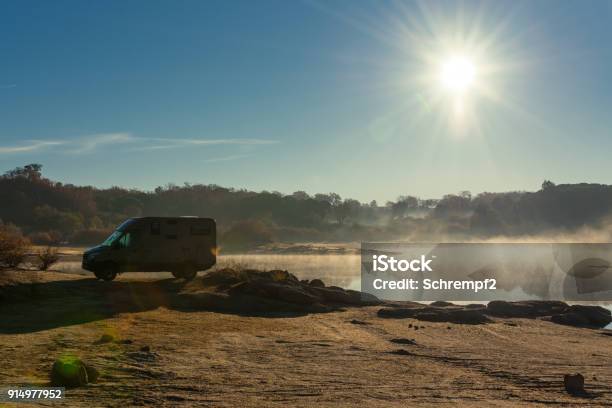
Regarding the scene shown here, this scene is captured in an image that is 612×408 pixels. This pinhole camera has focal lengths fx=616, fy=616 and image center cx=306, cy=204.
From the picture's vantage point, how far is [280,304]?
22.7 meters

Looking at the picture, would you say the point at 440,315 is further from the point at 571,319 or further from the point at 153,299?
the point at 153,299

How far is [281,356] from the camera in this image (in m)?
13.4

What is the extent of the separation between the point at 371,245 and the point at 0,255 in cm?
7914

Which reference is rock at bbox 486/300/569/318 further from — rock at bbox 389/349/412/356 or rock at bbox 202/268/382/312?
rock at bbox 389/349/412/356

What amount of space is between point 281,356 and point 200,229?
12.6 meters

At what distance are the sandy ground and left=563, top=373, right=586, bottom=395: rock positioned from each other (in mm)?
200

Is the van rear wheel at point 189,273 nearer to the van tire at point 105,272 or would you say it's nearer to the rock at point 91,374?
the van tire at point 105,272

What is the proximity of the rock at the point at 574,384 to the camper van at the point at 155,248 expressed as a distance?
1687 cm

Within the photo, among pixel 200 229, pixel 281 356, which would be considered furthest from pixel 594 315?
pixel 281 356

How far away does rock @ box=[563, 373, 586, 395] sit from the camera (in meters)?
10.7

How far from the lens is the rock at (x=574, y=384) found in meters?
10.7

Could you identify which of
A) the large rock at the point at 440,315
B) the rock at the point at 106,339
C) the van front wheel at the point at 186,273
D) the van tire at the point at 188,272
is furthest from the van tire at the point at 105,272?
the rock at the point at 106,339

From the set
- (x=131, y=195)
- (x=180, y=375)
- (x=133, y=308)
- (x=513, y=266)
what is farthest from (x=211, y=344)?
(x=131, y=195)

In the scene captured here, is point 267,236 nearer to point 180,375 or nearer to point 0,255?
point 0,255
